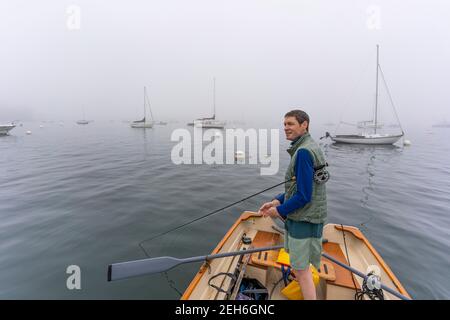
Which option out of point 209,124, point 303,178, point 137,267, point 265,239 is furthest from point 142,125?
point 303,178

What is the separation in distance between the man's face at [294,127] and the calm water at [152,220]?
415 cm

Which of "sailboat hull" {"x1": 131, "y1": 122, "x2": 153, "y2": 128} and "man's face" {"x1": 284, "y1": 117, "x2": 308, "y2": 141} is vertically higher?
"sailboat hull" {"x1": 131, "y1": 122, "x2": 153, "y2": 128}

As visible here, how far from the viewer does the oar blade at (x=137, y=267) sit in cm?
338

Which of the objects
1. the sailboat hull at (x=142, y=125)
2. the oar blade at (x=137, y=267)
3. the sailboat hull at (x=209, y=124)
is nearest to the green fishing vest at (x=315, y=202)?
the oar blade at (x=137, y=267)

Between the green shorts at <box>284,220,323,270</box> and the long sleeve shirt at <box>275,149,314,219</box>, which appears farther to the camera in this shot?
the green shorts at <box>284,220,323,270</box>

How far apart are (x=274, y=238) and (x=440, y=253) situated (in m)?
5.12

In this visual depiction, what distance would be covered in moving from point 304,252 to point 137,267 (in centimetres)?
284

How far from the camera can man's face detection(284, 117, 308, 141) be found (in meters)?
2.93

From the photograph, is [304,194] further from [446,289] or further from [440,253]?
[440,253]

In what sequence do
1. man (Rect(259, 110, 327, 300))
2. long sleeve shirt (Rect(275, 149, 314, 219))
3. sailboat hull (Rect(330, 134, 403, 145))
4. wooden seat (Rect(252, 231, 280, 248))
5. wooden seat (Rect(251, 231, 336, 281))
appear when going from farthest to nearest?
sailboat hull (Rect(330, 134, 403, 145)) < wooden seat (Rect(252, 231, 280, 248)) < wooden seat (Rect(251, 231, 336, 281)) < man (Rect(259, 110, 327, 300)) < long sleeve shirt (Rect(275, 149, 314, 219))

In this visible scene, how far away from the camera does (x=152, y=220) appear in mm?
7914

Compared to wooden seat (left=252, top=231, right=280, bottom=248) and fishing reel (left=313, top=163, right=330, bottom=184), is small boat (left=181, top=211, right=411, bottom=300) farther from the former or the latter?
fishing reel (left=313, top=163, right=330, bottom=184)

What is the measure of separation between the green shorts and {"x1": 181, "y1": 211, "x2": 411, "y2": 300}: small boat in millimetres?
1068

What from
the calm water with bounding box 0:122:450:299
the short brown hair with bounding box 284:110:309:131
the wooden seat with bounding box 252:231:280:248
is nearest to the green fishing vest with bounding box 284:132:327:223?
the short brown hair with bounding box 284:110:309:131
